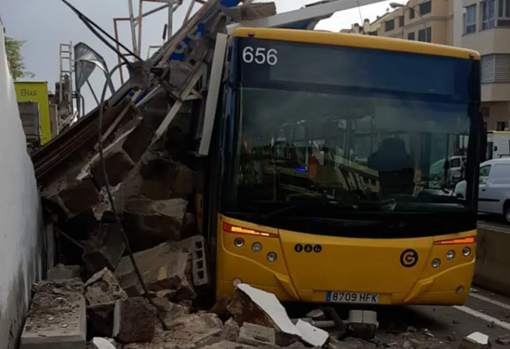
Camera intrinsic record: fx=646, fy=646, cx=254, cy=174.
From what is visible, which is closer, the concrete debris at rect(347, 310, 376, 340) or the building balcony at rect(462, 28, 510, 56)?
the concrete debris at rect(347, 310, 376, 340)

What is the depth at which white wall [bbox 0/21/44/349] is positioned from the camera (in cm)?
406

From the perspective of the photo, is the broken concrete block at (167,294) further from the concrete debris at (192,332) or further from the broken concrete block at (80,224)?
the broken concrete block at (80,224)

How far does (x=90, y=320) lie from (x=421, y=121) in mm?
3690

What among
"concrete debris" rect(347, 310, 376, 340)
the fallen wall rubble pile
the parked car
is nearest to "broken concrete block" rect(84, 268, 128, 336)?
the fallen wall rubble pile

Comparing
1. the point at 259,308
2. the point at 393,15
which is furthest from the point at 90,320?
the point at 393,15

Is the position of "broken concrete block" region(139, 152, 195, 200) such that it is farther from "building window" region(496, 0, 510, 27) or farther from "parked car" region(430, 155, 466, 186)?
"building window" region(496, 0, 510, 27)

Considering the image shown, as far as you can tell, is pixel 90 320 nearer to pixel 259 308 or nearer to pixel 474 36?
pixel 259 308

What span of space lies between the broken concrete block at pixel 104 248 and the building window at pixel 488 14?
3718 centimetres

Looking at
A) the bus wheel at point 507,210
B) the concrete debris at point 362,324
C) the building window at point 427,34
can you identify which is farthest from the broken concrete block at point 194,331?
the building window at point 427,34

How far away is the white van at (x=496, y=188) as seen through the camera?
61.6ft

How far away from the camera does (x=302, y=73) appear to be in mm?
6367

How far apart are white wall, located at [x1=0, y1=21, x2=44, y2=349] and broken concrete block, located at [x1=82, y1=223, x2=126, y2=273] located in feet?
2.40

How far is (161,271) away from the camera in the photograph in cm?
672

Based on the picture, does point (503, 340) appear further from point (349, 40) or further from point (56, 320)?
point (56, 320)
